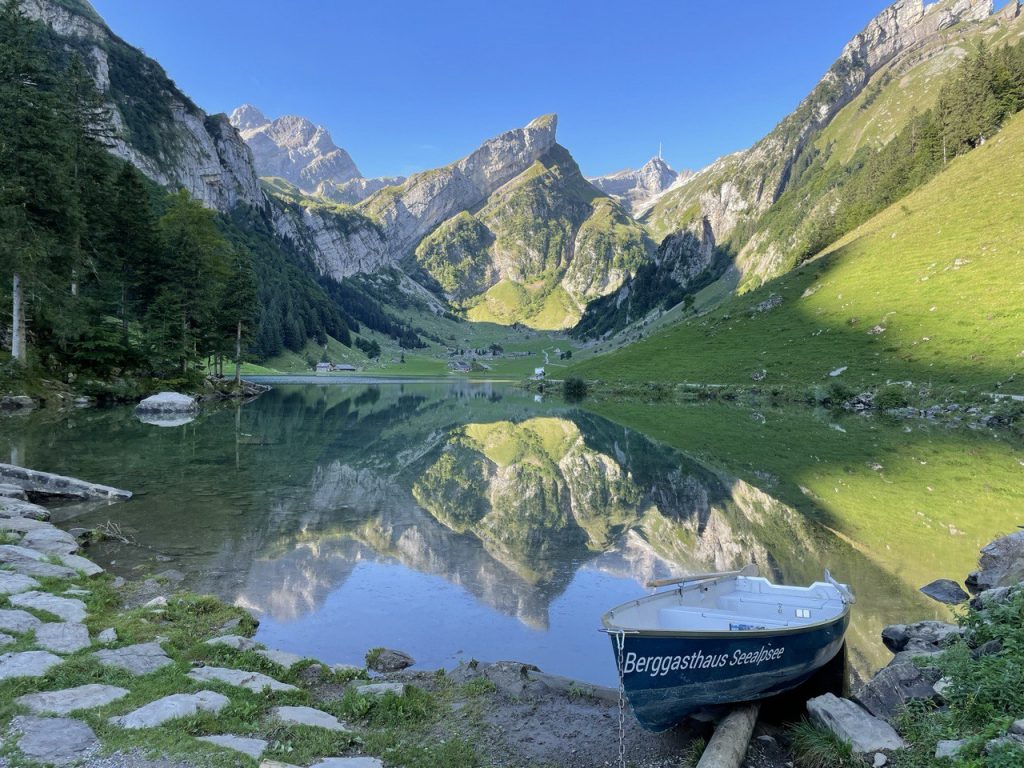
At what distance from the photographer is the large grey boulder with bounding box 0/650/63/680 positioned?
8203mm

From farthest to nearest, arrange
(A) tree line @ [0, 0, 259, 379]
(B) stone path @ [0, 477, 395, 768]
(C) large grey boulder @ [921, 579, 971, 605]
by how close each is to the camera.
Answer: (A) tree line @ [0, 0, 259, 379], (C) large grey boulder @ [921, 579, 971, 605], (B) stone path @ [0, 477, 395, 768]

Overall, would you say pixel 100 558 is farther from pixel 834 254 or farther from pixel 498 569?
pixel 834 254

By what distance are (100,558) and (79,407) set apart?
140 feet

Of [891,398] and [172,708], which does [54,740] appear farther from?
[891,398]

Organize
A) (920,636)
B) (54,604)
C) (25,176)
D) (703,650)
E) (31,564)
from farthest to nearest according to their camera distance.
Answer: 1. (25,176)
2. (31,564)
3. (920,636)
4. (54,604)
5. (703,650)

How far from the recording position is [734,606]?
1180 centimetres

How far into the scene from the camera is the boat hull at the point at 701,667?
810 centimetres

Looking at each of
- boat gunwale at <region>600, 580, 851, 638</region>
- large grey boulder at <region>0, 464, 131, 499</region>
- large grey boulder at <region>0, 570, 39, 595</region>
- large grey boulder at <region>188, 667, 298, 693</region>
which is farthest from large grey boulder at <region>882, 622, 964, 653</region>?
large grey boulder at <region>0, 464, 131, 499</region>

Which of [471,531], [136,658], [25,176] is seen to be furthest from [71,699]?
[25,176]

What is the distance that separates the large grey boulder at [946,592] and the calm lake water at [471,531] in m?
0.37

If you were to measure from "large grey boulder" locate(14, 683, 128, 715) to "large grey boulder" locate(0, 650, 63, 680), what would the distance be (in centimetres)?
72

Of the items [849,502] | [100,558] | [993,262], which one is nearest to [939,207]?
[993,262]

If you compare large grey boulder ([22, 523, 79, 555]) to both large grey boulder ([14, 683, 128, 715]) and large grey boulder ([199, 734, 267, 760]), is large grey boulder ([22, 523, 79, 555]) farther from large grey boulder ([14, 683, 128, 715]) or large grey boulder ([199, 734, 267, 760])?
large grey boulder ([199, 734, 267, 760])

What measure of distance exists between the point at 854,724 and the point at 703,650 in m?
2.37
